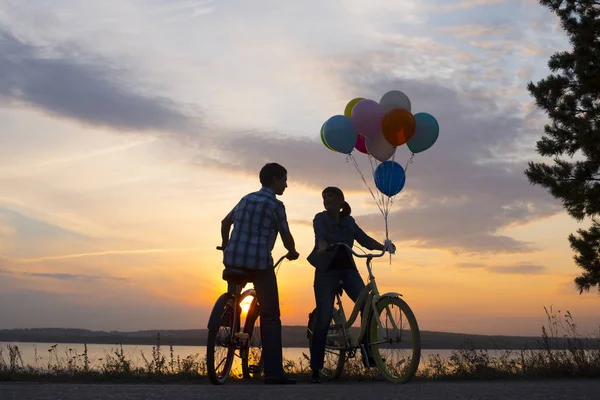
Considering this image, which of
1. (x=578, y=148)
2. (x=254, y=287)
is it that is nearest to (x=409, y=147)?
(x=254, y=287)

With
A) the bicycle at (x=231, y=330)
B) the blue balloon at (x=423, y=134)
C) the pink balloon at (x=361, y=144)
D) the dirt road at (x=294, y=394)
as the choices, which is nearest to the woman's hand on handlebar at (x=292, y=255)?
the bicycle at (x=231, y=330)

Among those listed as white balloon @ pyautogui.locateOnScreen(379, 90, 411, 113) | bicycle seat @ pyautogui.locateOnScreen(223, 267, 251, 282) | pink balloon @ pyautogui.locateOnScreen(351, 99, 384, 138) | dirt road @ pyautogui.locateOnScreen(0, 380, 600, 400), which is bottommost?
dirt road @ pyautogui.locateOnScreen(0, 380, 600, 400)

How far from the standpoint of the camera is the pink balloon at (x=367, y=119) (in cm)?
1030

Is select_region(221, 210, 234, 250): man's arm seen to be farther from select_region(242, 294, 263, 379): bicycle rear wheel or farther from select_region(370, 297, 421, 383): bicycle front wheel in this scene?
select_region(370, 297, 421, 383): bicycle front wheel

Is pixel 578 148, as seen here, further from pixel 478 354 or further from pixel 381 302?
pixel 381 302

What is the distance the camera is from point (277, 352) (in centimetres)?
736

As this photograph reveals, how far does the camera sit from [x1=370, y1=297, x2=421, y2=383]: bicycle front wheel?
6.90m

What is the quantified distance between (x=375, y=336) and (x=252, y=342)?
134cm

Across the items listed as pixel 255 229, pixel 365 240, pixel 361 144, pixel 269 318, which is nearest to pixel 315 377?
pixel 269 318

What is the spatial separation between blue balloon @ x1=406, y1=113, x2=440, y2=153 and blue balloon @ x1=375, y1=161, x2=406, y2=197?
0.52 meters

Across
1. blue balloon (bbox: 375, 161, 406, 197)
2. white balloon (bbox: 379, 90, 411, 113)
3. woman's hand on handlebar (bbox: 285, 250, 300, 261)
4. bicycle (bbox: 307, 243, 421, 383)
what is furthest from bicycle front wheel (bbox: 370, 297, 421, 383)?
white balloon (bbox: 379, 90, 411, 113)

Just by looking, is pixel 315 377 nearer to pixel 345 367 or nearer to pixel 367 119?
pixel 345 367

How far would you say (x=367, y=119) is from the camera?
1029cm

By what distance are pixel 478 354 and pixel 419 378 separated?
1160 millimetres
